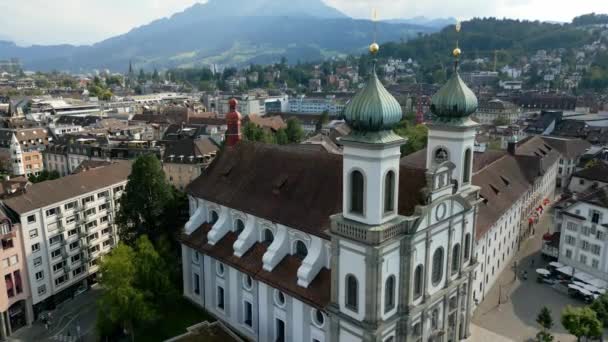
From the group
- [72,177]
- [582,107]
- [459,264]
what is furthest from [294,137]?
[582,107]

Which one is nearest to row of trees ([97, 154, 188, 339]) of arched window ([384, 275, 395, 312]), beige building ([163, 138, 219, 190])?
beige building ([163, 138, 219, 190])

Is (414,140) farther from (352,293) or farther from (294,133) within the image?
(352,293)

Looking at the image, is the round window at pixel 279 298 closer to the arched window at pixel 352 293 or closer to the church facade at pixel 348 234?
the church facade at pixel 348 234

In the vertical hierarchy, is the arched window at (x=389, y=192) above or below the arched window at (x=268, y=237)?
above

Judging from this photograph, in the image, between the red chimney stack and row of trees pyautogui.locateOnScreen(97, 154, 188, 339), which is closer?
row of trees pyautogui.locateOnScreen(97, 154, 188, 339)

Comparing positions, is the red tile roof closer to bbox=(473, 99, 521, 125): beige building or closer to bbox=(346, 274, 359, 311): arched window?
bbox=(346, 274, 359, 311): arched window

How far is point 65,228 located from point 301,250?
101ft

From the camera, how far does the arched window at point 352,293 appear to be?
1137 inches

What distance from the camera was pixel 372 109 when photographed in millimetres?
26172

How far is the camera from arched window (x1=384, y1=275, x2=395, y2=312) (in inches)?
1150

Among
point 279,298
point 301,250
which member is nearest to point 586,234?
point 301,250

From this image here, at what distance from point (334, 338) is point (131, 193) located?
28.9 m

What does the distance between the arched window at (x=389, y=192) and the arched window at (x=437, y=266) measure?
6.86 metres

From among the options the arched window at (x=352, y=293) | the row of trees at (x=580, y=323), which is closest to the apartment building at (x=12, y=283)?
the arched window at (x=352, y=293)
